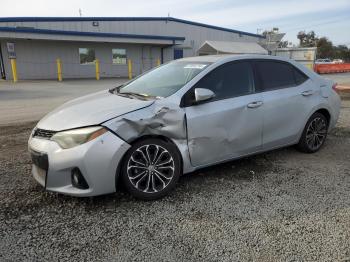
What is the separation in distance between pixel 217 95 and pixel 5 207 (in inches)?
105

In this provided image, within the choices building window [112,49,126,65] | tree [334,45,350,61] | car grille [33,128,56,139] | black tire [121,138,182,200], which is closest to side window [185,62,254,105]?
black tire [121,138,182,200]

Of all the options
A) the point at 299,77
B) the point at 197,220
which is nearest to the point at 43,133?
the point at 197,220

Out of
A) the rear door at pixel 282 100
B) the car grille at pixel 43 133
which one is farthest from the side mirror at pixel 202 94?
the car grille at pixel 43 133

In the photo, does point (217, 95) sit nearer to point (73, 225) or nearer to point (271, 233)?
point (271, 233)

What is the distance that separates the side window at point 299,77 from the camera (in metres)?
4.88

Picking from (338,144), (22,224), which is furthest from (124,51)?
(22,224)

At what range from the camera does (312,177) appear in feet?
14.0

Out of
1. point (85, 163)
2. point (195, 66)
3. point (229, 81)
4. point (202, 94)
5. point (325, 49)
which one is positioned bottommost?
point (85, 163)

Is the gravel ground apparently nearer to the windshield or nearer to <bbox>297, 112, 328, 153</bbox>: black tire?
<bbox>297, 112, 328, 153</bbox>: black tire

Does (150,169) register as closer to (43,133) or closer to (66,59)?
(43,133)

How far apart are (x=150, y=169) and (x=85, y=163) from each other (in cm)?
72

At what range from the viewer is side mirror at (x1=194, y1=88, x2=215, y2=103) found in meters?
3.67

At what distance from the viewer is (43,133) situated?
3.47 meters

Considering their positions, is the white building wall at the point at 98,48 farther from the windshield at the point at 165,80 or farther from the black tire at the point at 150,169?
the black tire at the point at 150,169
